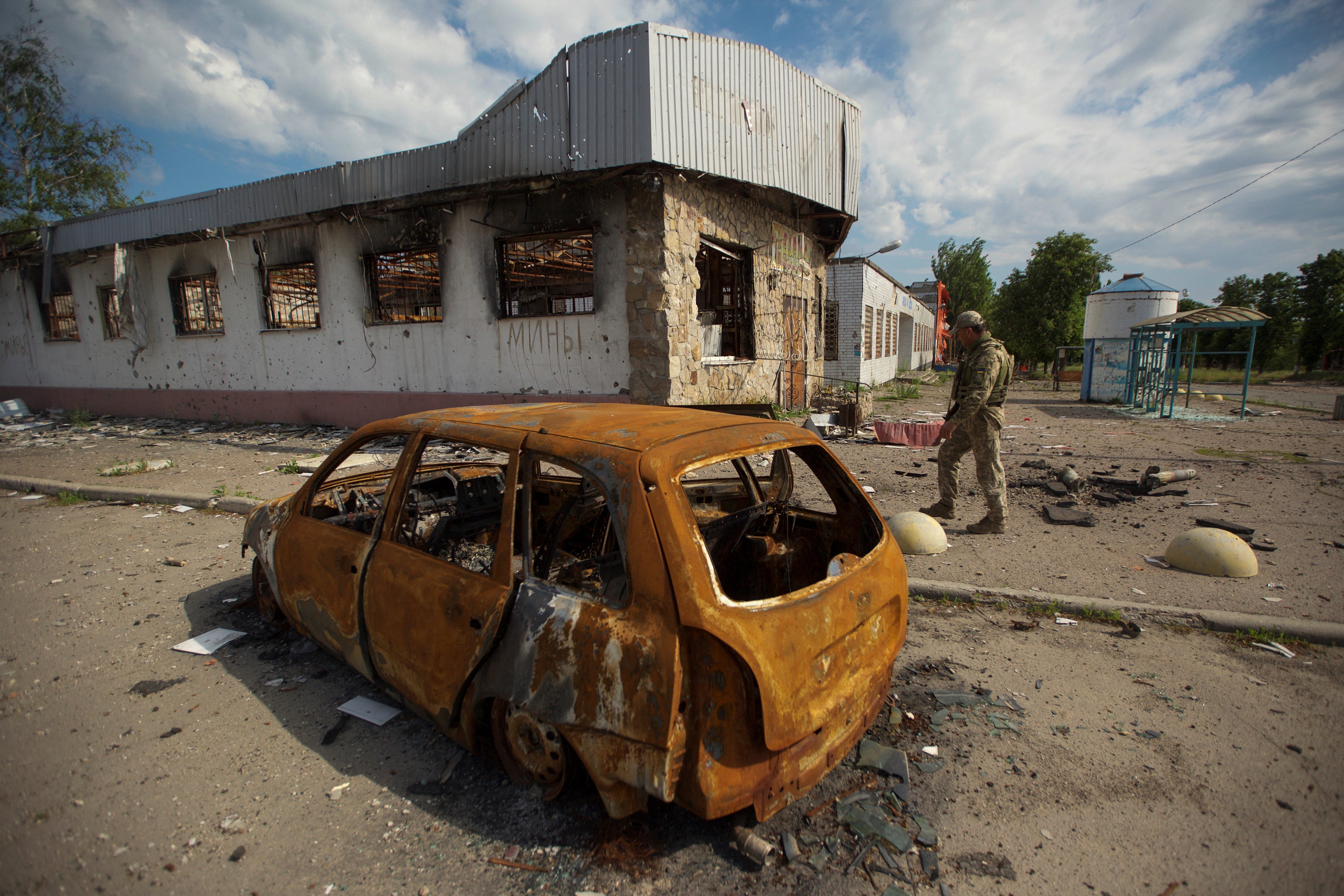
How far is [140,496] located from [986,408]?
29.6ft

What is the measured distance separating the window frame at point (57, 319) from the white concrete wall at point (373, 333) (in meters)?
0.23

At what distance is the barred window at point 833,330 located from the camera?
Answer: 1939 centimetres

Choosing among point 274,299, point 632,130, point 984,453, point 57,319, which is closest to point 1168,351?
point 984,453

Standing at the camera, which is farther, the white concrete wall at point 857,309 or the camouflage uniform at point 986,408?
the white concrete wall at point 857,309

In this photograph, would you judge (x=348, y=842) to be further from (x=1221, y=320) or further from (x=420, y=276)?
(x=1221, y=320)

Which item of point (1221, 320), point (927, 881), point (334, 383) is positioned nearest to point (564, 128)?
point (334, 383)

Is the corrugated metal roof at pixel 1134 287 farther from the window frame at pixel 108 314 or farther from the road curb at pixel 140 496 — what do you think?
the window frame at pixel 108 314

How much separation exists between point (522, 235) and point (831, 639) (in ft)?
28.6

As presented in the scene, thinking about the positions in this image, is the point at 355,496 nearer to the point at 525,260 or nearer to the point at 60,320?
the point at 525,260

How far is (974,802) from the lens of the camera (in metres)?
2.12

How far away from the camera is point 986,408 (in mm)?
5098

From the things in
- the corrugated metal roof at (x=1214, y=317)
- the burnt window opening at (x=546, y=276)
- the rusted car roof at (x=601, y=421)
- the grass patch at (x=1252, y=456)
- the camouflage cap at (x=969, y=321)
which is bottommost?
the grass patch at (x=1252, y=456)

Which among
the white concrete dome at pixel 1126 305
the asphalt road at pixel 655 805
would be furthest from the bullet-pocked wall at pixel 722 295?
the white concrete dome at pixel 1126 305

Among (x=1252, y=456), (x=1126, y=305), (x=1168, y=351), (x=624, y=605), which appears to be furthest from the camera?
(x=1126, y=305)
